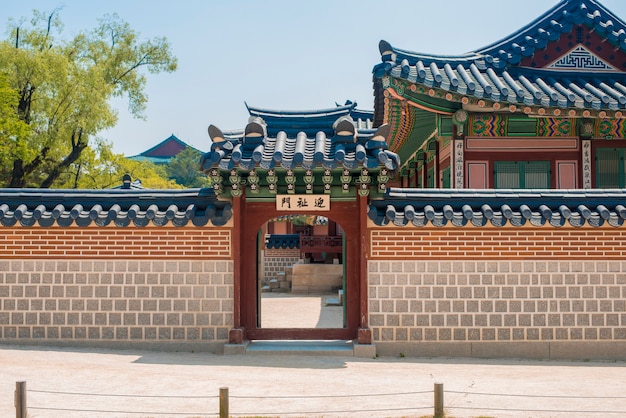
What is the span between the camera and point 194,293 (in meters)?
10.8

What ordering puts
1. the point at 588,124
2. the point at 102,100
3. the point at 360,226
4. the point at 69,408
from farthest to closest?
the point at 102,100, the point at 588,124, the point at 360,226, the point at 69,408

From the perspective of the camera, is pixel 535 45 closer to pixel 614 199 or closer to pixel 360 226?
pixel 614 199

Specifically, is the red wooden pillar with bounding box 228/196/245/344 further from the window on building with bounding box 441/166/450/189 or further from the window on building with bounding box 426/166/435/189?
the window on building with bounding box 426/166/435/189

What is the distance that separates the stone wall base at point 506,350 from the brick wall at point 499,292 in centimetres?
2

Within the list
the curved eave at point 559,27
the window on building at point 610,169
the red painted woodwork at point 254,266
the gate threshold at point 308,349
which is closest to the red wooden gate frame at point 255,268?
the red painted woodwork at point 254,266

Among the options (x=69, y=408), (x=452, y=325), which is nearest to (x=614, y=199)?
(x=452, y=325)

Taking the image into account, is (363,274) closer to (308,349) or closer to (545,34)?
(308,349)

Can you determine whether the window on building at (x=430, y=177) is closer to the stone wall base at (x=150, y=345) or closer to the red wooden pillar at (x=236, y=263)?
the red wooden pillar at (x=236, y=263)

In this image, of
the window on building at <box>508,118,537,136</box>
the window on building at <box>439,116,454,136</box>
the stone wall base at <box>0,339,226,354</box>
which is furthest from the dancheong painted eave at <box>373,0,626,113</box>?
the stone wall base at <box>0,339,226,354</box>

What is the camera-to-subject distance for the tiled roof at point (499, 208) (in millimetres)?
10664

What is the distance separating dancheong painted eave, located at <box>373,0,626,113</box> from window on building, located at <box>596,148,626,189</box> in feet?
4.19

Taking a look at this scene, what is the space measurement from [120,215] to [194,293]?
1762mm

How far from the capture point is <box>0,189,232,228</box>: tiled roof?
10742 mm

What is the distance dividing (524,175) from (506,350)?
199 inches
